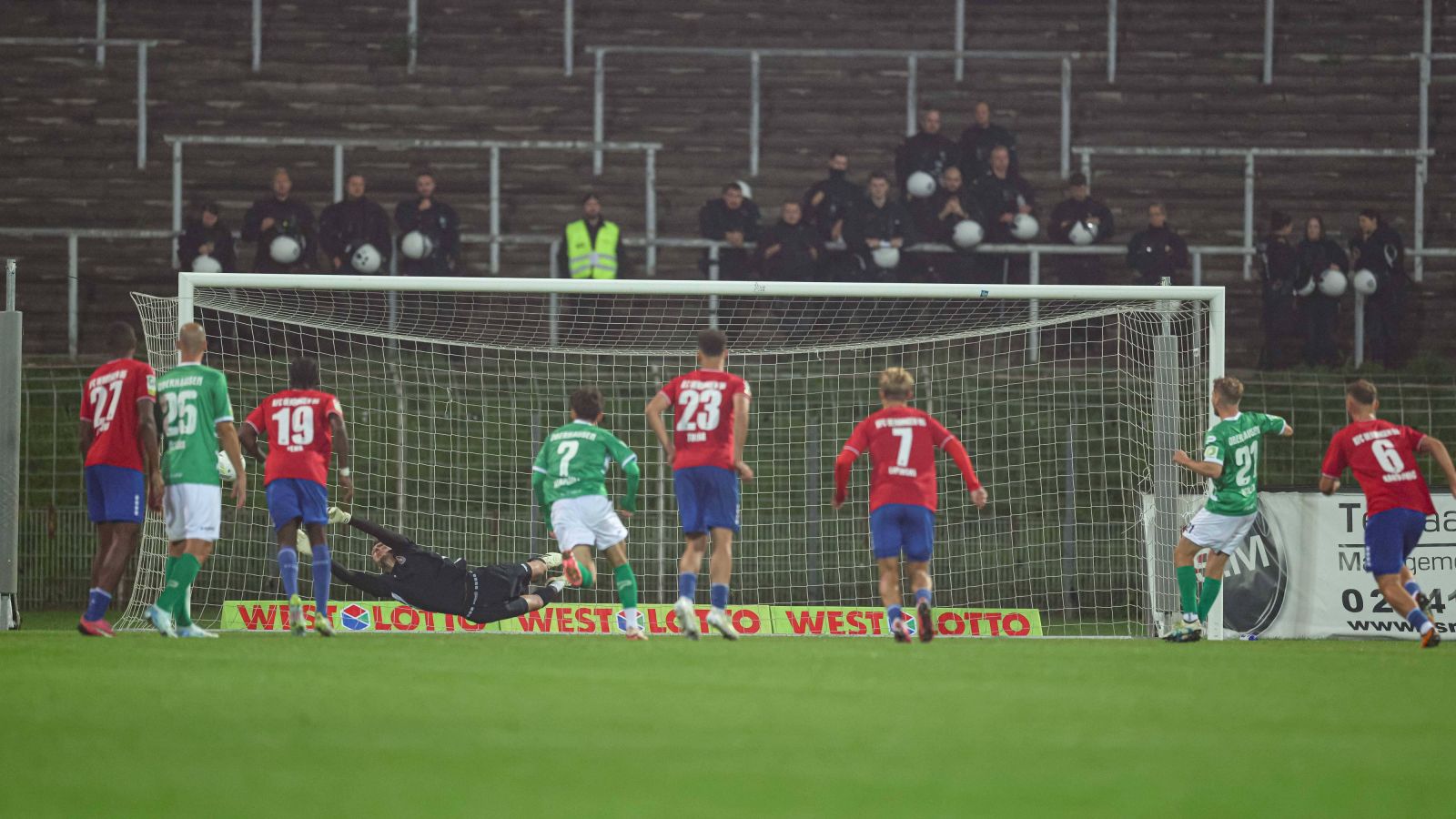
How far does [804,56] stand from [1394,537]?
13275mm

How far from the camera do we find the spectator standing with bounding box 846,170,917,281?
64.2 ft

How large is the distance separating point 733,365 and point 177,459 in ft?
24.4

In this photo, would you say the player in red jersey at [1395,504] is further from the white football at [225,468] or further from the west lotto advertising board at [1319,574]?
the white football at [225,468]

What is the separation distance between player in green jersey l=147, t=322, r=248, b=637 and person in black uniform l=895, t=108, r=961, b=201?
10.9 meters

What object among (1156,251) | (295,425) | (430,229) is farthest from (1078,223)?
(295,425)

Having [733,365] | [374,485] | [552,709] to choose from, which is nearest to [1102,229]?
[733,365]

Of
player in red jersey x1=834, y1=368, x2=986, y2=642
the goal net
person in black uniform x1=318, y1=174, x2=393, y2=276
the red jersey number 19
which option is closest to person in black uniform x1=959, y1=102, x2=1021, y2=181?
the goal net

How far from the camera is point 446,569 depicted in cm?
1355

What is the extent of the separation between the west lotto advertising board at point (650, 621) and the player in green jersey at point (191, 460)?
2589 mm

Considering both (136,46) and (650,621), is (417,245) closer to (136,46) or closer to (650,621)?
(136,46)

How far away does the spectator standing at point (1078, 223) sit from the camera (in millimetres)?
20188

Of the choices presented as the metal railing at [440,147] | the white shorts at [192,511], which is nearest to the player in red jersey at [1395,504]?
the white shorts at [192,511]

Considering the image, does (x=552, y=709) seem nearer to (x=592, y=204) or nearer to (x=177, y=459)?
(x=177, y=459)

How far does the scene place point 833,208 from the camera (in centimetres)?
2006
